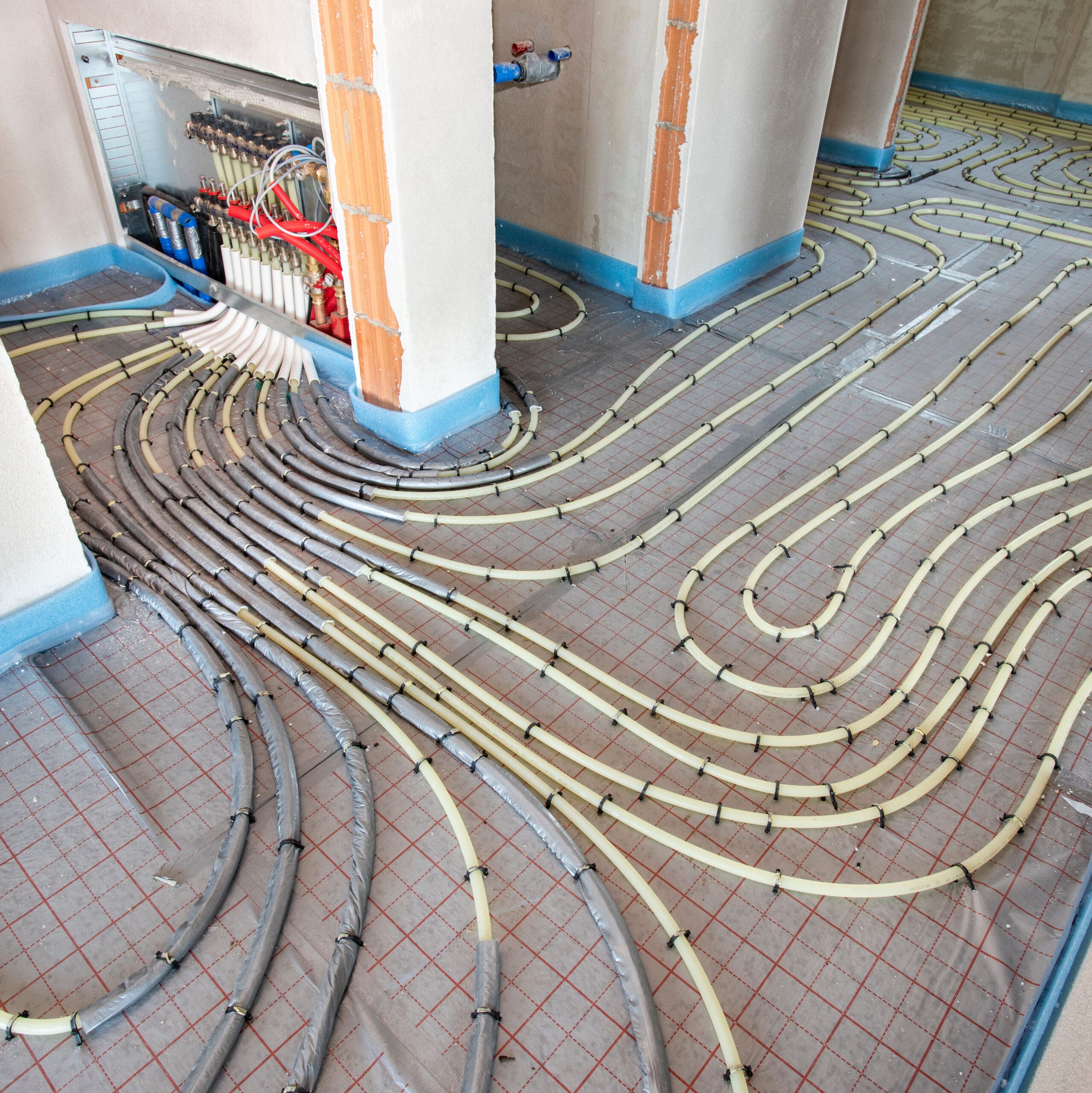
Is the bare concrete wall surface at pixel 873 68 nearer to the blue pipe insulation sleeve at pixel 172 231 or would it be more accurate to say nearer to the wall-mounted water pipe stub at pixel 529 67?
the wall-mounted water pipe stub at pixel 529 67

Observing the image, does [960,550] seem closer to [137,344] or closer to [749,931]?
[749,931]

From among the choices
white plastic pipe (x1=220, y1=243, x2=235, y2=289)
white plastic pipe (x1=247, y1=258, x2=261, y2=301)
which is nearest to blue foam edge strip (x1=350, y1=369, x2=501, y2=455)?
white plastic pipe (x1=247, y1=258, x2=261, y2=301)

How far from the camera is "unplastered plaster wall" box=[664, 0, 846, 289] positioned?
23.9 feet

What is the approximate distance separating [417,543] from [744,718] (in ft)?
7.64

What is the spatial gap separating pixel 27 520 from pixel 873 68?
1156 cm

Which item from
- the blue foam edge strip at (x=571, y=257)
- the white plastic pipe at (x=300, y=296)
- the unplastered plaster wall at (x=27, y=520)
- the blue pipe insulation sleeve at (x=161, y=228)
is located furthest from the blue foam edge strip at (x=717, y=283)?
the unplastered plaster wall at (x=27, y=520)

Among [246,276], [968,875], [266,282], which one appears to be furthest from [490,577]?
[246,276]

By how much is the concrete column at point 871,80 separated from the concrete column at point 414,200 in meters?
7.04

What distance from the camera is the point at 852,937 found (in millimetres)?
3887

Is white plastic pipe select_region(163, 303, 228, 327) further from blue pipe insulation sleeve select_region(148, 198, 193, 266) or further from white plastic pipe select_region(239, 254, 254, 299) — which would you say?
blue pipe insulation sleeve select_region(148, 198, 193, 266)

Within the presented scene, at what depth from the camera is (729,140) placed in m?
7.84

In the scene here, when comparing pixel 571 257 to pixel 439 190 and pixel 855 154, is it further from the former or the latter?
pixel 855 154

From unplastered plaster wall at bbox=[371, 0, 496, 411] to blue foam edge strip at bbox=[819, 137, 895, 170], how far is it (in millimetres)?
7674

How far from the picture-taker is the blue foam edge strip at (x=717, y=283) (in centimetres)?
838
